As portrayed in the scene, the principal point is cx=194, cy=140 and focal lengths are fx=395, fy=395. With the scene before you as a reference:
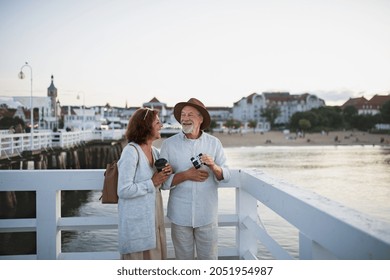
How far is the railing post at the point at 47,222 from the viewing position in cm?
239

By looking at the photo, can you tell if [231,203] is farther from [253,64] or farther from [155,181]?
[155,181]

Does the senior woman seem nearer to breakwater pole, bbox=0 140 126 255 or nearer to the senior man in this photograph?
the senior man

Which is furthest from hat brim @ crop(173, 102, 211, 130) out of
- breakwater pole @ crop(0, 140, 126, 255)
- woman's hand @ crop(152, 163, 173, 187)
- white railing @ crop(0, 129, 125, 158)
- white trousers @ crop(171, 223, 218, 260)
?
white railing @ crop(0, 129, 125, 158)

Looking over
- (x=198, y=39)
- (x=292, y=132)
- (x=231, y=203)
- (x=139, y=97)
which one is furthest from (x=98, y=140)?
(x=292, y=132)

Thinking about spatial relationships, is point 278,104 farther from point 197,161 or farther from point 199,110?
point 197,161

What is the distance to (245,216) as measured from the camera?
2.59 m

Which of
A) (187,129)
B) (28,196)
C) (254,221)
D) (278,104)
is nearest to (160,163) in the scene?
(187,129)

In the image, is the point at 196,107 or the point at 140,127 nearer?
the point at 140,127

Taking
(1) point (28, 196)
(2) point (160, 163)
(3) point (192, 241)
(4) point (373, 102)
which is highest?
(4) point (373, 102)

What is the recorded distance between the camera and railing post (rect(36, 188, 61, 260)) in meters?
2.39

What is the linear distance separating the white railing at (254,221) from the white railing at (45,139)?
9904 mm

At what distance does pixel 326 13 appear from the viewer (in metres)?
2.73

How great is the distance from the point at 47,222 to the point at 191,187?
0.95 meters

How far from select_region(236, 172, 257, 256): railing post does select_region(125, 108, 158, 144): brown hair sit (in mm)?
803
